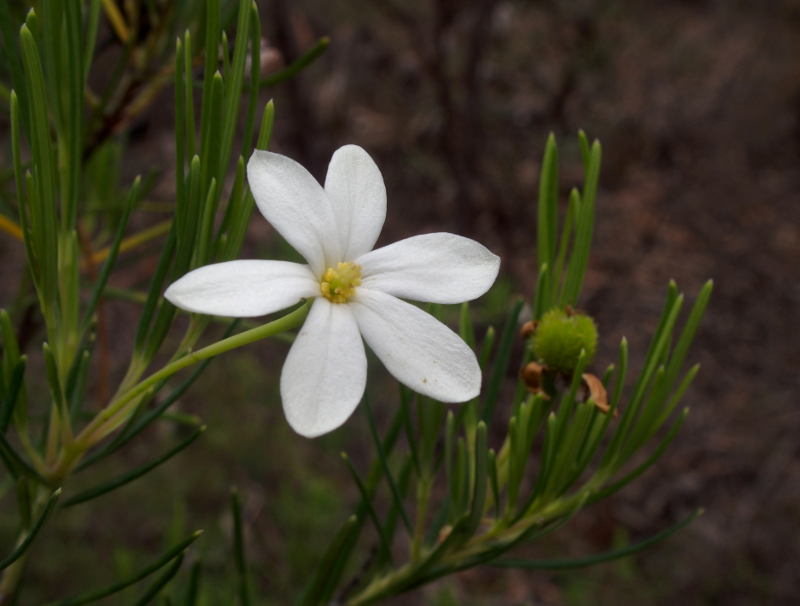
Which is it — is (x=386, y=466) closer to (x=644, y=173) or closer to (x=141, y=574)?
(x=141, y=574)

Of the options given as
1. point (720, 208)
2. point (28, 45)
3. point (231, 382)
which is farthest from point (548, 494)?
point (720, 208)

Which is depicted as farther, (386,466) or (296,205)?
(386,466)

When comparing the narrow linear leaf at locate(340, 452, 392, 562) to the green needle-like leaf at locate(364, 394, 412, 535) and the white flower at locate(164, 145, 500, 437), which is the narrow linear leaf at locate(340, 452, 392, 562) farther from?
the white flower at locate(164, 145, 500, 437)

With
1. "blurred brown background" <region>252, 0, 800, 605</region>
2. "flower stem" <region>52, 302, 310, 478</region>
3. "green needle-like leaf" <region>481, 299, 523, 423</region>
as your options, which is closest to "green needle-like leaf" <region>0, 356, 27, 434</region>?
"flower stem" <region>52, 302, 310, 478</region>

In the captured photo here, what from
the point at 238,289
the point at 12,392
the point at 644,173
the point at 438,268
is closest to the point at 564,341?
the point at 438,268

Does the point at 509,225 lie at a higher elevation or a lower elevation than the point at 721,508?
higher

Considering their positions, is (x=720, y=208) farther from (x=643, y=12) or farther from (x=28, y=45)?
(x=28, y=45)
